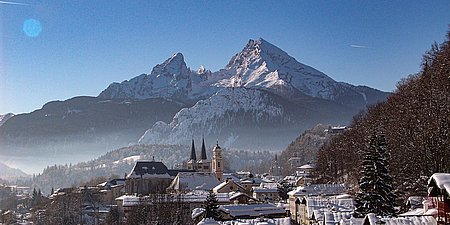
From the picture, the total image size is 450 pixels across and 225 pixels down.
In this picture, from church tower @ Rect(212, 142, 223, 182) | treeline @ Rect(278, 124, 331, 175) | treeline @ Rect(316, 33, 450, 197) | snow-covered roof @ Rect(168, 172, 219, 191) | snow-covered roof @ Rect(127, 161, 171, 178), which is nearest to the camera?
treeline @ Rect(316, 33, 450, 197)

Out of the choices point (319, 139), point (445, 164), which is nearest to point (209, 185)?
point (445, 164)

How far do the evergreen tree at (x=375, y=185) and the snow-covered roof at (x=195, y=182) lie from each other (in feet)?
174

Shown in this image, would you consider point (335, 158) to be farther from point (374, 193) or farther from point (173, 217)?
point (374, 193)

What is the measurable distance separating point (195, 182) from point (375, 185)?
190 feet

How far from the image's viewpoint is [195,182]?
8356cm

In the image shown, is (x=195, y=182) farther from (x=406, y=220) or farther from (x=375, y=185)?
(x=406, y=220)

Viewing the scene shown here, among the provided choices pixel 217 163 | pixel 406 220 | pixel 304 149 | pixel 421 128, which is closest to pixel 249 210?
pixel 421 128

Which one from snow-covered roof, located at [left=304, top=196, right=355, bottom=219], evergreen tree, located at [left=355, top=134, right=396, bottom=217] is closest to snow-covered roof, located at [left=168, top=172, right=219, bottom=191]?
snow-covered roof, located at [left=304, top=196, right=355, bottom=219]

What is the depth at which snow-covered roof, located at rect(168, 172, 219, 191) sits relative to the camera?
80694 millimetres

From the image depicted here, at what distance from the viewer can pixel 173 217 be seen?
4581 cm

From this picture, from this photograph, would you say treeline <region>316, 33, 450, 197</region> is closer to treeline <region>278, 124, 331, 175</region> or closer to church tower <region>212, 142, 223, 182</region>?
church tower <region>212, 142, 223, 182</region>

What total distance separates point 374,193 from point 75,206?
192 ft

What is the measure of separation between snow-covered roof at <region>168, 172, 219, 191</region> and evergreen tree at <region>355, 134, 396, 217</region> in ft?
174

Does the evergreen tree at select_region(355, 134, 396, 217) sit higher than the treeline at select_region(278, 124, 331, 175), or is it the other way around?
the treeline at select_region(278, 124, 331, 175)
